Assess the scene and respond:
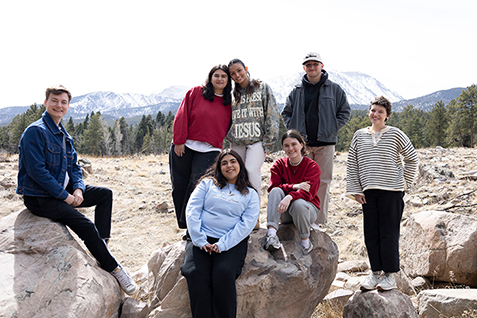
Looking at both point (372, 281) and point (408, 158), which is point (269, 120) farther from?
point (372, 281)

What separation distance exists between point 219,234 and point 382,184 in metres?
1.82

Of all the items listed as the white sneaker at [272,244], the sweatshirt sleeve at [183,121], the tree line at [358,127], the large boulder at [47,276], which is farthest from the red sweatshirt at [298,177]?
the tree line at [358,127]

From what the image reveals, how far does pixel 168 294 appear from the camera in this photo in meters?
3.42

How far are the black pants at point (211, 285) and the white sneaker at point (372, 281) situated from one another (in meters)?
1.58

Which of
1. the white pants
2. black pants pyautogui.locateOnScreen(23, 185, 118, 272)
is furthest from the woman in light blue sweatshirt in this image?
black pants pyautogui.locateOnScreen(23, 185, 118, 272)

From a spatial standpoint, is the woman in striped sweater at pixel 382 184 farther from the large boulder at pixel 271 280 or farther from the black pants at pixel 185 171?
the black pants at pixel 185 171

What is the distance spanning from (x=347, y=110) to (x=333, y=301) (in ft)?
8.35

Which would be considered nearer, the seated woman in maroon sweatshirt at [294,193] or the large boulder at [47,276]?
the large boulder at [47,276]

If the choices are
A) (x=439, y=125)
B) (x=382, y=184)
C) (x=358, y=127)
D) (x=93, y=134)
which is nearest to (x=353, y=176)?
(x=382, y=184)

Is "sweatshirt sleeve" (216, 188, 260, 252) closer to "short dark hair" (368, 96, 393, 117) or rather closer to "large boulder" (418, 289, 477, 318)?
"short dark hair" (368, 96, 393, 117)

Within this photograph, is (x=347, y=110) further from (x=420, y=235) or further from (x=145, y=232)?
(x=145, y=232)

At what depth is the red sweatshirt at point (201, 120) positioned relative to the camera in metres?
4.04

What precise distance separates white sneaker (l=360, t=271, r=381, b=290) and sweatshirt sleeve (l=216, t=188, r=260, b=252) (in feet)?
4.90

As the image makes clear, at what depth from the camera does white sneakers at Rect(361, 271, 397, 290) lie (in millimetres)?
3590
